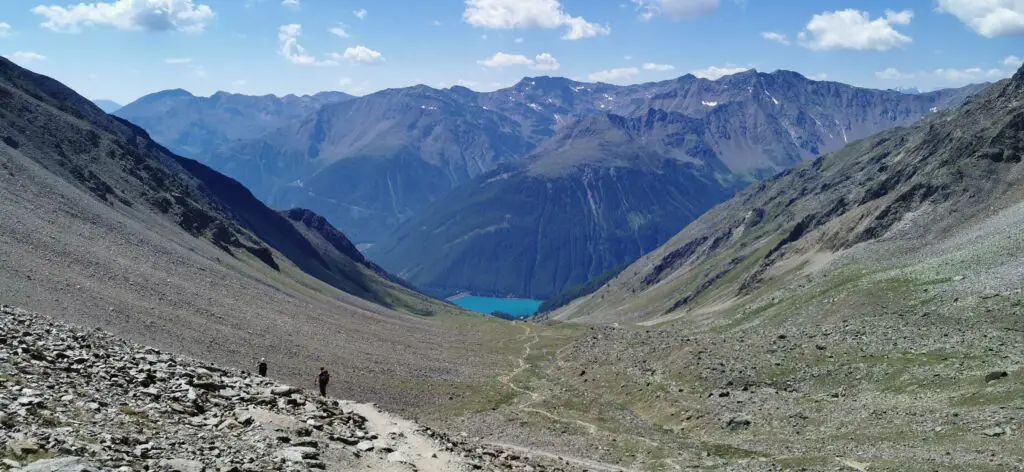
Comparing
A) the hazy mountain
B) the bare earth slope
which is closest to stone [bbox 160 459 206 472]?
the bare earth slope

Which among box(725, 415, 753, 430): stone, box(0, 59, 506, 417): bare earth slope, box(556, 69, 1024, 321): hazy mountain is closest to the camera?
box(725, 415, 753, 430): stone

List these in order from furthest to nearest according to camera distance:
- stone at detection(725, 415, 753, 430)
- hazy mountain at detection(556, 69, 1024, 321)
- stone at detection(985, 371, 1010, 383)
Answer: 1. hazy mountain at detection(556, 69, 1024, 321)
2. stone at detection(725, 415, 753, 430)
3. stone at detection(985, 371, 1010, 383)

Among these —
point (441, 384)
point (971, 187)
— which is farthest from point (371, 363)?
point (971, 187)

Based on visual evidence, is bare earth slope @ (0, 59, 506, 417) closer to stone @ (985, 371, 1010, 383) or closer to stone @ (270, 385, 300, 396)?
stone @ (270, 385, 300, 396)

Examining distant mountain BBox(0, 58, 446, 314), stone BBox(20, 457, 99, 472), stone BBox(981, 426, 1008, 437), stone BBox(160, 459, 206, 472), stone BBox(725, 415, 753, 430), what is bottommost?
stone BBox(725, 415, 753, 430)

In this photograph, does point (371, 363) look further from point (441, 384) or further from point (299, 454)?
point (299, 454)

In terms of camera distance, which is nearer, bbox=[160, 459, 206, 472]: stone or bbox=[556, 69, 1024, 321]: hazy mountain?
bbox=[160, 459, 206, 472]: stone

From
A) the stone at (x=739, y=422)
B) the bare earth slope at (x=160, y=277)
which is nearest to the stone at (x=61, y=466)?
the bare earth slope at (x=160, y=277)
